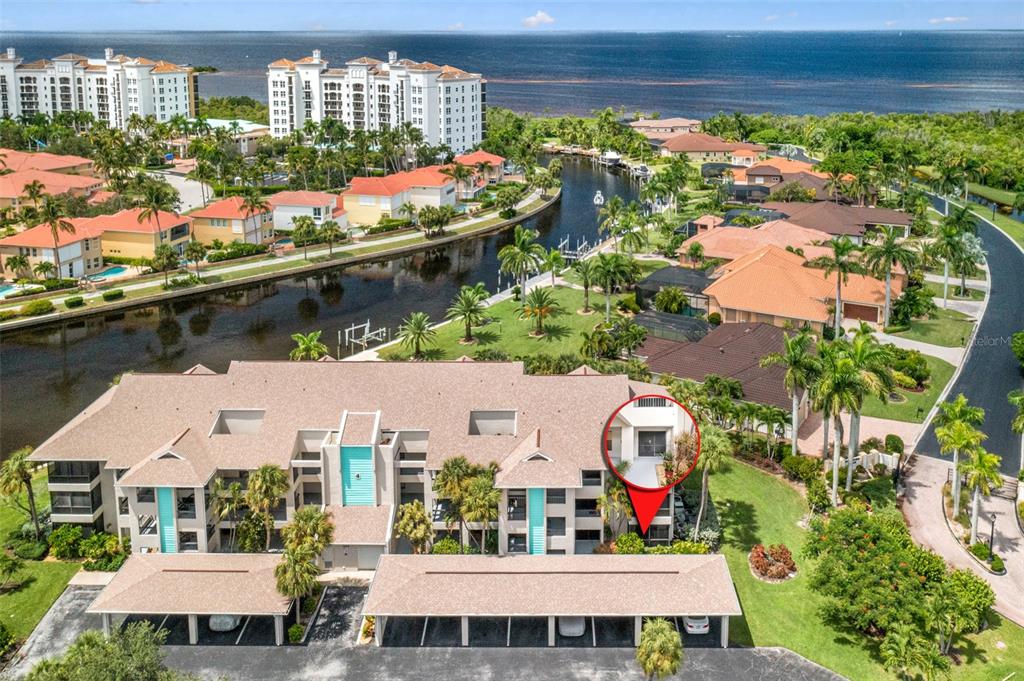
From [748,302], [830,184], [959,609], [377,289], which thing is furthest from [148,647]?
[830,184]

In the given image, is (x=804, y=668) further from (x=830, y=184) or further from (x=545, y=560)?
(x=830, y=184)

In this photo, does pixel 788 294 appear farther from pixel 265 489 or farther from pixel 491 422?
pixel 265 489

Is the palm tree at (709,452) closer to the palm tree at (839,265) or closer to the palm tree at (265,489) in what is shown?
the palm tree at (265,489)

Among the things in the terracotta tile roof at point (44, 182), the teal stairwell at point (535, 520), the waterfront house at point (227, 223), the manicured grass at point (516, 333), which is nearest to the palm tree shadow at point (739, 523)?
the teal stairwell at point (535, 520)

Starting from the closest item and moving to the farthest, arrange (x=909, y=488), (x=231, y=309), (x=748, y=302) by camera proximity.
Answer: (x=909, y=488), (x=748, y=302), (x=231, y=309)

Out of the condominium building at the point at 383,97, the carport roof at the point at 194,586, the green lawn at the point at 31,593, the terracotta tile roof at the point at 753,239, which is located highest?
the condominium building at the point at 383,97

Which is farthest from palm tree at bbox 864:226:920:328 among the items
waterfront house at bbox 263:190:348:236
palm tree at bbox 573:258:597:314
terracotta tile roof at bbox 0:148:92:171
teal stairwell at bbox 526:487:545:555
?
terracotta tile roof at bbox 0:148:92:171
